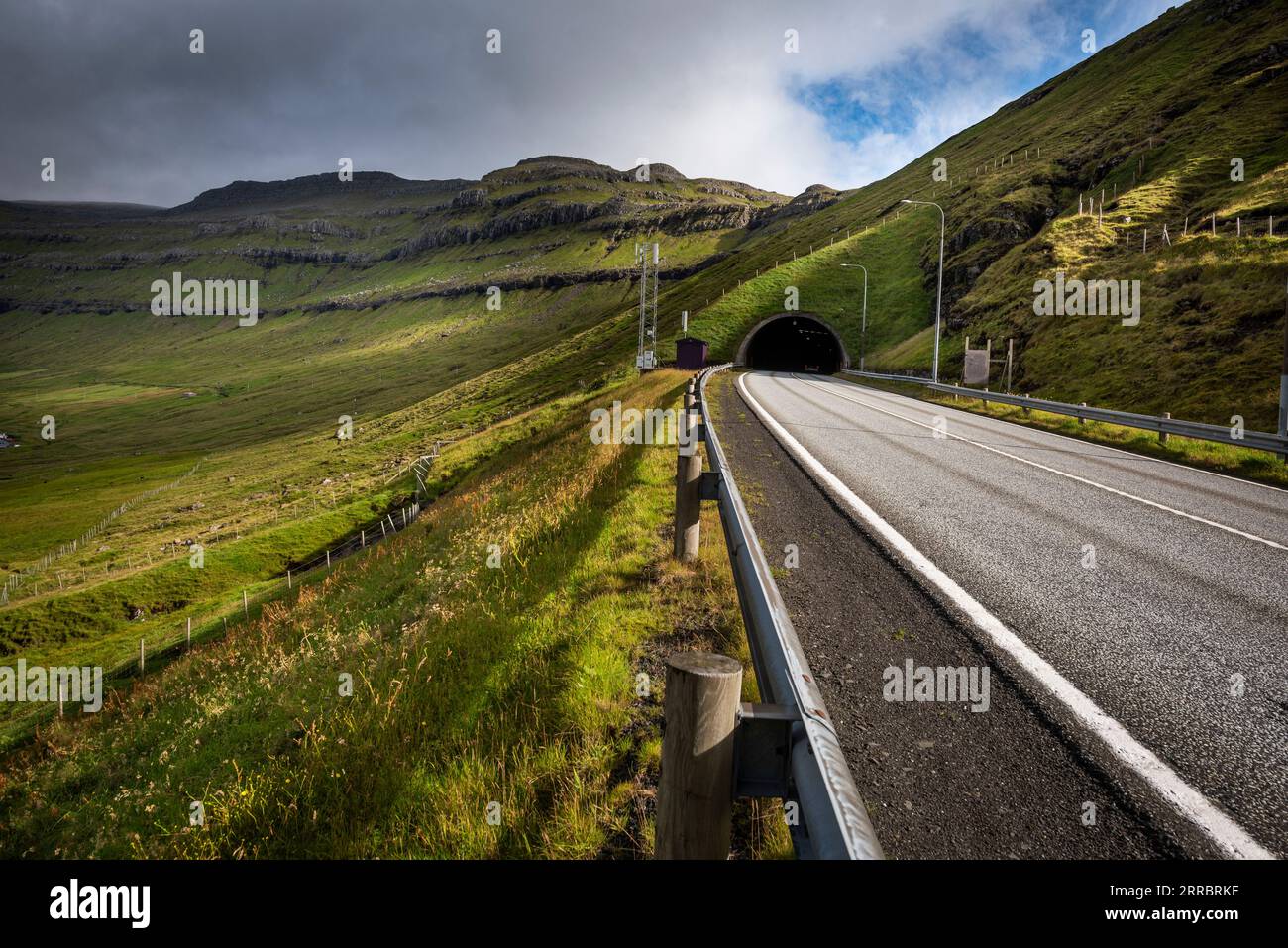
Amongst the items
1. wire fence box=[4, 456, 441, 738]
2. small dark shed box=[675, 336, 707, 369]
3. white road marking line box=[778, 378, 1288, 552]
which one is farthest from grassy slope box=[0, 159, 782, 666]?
white road marking line box=[778, 378, 1288, 552]

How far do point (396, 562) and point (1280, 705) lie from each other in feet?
46.3

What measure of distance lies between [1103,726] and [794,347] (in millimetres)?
64768

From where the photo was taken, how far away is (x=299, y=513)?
4931 centimetres

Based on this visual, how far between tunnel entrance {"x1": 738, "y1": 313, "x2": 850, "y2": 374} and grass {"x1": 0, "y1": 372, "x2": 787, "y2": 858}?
140 feet

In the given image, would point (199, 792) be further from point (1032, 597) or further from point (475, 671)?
point (1032, 597)

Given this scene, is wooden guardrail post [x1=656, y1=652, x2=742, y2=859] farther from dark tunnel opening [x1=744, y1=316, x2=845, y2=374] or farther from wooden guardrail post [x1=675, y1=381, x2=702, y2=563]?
dark tunnel opening [x1=744, y1=316, x2=845, y2=374]

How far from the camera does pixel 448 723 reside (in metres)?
4.55

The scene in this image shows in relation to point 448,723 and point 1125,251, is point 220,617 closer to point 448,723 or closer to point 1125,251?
point 448,723

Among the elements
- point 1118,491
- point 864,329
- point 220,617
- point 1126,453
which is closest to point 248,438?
point 220,617

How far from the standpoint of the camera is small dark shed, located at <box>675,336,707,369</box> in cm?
4597

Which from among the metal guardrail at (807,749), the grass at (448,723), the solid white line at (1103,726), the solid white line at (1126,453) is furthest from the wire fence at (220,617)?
the metal guardrail at (807,749)

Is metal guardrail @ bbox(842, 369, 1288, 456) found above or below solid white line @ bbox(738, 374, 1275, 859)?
above
